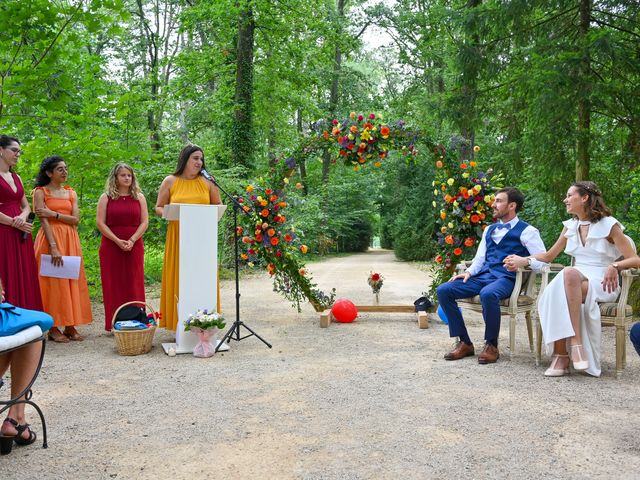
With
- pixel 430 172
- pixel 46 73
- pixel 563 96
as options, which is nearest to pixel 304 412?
pixel 46 73

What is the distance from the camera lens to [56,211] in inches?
235

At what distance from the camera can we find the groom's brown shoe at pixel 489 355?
4879 mm

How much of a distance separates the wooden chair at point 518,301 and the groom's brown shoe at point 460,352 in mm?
343

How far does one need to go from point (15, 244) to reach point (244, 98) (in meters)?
10.6

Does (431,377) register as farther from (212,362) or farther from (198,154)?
(198,154)

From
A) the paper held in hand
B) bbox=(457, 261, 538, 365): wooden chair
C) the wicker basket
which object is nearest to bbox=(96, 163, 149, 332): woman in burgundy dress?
the paper held in hand

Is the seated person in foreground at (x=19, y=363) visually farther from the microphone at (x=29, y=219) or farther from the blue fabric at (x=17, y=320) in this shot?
the microphone at (x=29, y=219)

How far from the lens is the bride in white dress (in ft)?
14.5

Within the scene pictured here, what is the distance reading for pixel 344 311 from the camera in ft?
23.3

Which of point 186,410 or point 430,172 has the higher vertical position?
point 430,172

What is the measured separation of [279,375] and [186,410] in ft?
3.44

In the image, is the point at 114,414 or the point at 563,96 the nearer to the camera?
the point at 114,414

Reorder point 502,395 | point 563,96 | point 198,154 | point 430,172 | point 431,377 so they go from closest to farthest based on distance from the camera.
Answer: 1. point 502,395
2. point 431,377
3. point 198,154
4. point 563,96
5. point 430,172

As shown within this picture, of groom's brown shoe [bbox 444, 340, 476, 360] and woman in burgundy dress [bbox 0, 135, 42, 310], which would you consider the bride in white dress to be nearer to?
groom's brown shoe [bbox 444, 340, 476, 360]
